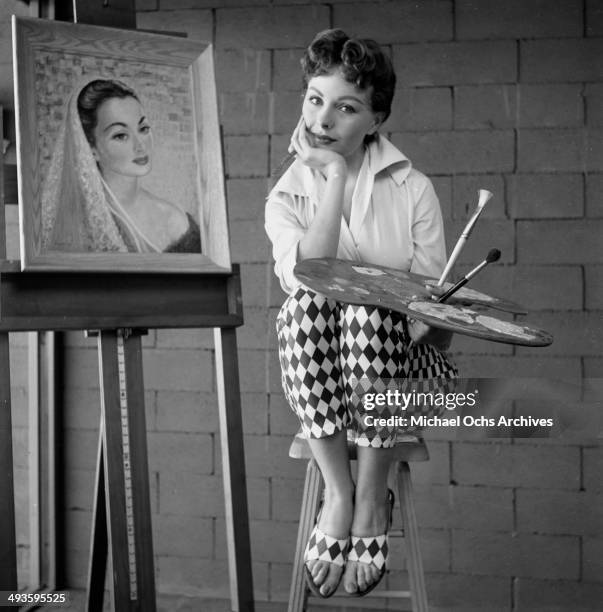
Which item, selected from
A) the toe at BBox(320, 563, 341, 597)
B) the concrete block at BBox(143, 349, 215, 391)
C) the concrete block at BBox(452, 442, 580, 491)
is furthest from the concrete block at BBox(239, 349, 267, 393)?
the toe at BBox(320, 563, 341, 597)

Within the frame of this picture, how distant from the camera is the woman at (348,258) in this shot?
79.3 inches

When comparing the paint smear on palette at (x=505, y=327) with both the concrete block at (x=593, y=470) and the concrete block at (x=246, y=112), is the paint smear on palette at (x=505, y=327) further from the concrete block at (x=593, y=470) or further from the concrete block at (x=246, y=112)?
the concrete block at (x=246, y=112)

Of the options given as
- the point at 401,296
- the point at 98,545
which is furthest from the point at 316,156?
the point at 98,545

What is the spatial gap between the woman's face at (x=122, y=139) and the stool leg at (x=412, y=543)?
1036mm

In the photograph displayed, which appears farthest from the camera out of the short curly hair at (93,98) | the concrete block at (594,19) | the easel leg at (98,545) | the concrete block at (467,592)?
the concrete block at (467,592)

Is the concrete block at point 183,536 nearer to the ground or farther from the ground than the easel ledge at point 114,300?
nearer to the ground

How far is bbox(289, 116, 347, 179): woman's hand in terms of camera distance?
7.00 ft

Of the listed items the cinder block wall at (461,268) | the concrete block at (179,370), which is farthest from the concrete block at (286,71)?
the concrete block at (179,370)

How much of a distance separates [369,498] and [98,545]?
3.01ft

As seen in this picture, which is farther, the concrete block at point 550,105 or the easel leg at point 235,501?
the concrete block at point 550,105

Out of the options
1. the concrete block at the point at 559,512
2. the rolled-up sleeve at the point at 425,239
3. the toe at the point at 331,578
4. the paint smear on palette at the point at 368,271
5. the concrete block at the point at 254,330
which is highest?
the rolled-up sleeve at the point at 425,239

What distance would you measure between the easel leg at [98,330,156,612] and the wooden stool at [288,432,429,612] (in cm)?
36

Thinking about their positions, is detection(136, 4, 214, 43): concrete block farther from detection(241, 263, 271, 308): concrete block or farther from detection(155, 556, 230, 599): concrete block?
detection(155, 556, 230, 599): concrete block

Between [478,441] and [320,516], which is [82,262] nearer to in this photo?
[320,516]
